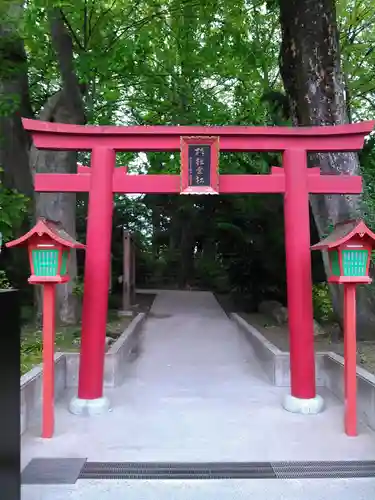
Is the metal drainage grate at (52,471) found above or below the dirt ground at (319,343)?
A: below

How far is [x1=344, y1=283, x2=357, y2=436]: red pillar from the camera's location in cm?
540

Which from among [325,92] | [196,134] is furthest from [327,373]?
[325,92]

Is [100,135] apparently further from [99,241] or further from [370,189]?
[370,189]

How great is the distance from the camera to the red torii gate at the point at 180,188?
21.2 ft

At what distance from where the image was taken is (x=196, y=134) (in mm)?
6602

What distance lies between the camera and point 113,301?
51.1ft

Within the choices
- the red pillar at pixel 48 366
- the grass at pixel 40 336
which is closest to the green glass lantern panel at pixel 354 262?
the red pillar at pixel 48 366

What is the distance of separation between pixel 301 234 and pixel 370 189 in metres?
3.82

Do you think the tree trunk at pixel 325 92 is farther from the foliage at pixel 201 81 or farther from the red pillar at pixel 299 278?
the red pillar at pixel 299 278

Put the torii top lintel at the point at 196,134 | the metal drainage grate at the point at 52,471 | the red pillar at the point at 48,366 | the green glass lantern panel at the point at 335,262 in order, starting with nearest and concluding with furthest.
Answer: the metal drainage grate at the point at 52,471
the red pillar at the point at 48,366
the green glass lantern panel at the point at 335,262
the torii top lintel at the point at 196,134

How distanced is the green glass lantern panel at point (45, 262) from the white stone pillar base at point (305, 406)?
3.39 m

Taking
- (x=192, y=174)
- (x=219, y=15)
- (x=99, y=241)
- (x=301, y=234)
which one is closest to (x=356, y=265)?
(x=301, y=234)

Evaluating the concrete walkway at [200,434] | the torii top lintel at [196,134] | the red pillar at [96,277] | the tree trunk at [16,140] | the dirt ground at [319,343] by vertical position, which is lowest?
the concrete walkway at [200,434]

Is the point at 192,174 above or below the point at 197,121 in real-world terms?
below
